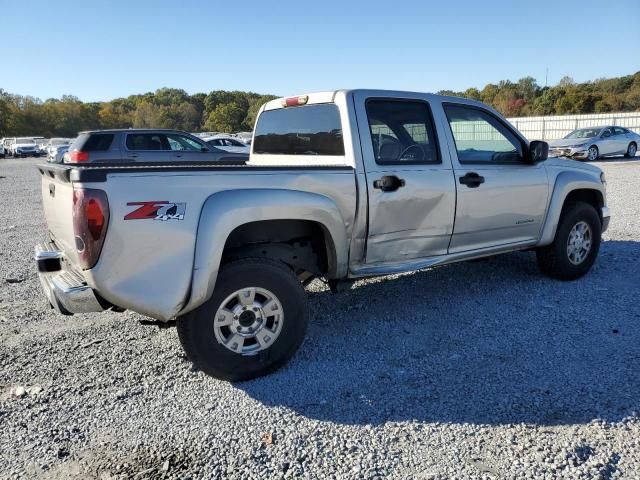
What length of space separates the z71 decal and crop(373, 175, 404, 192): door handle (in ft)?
5.00

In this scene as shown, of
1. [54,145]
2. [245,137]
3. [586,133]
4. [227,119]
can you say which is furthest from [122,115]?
[586,133]

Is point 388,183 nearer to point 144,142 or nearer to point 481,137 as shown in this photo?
point 481,137

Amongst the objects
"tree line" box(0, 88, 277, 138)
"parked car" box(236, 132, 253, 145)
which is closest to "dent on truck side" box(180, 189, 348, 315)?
"parked car" box(236, 132, 253, 145)

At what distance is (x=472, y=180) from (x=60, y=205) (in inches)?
129

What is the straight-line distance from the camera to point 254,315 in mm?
3541

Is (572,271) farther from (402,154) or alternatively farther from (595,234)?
(402,154)

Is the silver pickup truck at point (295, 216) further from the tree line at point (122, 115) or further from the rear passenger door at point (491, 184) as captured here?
the tree line at point (122, 115)

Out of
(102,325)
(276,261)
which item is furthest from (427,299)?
(102,325)

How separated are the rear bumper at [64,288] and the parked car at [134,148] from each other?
9.79 meters

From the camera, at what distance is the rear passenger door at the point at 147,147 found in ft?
43.6

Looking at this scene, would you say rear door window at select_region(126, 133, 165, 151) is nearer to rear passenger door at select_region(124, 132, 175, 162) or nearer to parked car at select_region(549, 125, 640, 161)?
rear passenger door at select_region(124, 132, 175, 162)

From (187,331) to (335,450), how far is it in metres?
1.22

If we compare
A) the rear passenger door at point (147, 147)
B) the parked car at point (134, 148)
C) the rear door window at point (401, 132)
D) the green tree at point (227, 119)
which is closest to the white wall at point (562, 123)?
the parked car at point (134, 148)

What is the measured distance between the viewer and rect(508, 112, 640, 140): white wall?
35.2 m
